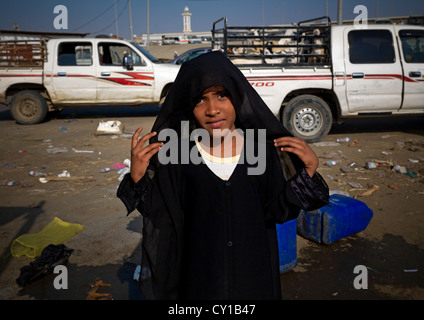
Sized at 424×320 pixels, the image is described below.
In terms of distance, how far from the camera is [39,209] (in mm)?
4621

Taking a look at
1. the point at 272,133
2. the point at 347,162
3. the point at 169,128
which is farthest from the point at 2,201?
the point at 347,162

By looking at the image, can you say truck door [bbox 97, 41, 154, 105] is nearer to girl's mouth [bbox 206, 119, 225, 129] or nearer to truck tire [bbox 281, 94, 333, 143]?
truck tire [bbox 281, 94, 333, 143]

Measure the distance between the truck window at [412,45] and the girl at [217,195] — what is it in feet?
22.8

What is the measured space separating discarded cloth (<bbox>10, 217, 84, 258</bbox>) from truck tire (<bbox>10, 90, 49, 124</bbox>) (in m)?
7.03

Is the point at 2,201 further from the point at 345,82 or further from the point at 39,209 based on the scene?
the point at 345,82

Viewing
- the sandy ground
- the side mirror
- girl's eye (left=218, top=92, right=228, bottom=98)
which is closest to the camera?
girl's eye (left=218, top=92, right=228, bottom=98)

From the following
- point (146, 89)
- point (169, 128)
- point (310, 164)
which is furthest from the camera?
point (146, 89)

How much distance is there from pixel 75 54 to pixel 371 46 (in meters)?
7.36

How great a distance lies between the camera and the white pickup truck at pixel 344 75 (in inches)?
284

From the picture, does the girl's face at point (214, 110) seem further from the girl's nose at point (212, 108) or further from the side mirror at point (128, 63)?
the side mirror at point (128, 63)

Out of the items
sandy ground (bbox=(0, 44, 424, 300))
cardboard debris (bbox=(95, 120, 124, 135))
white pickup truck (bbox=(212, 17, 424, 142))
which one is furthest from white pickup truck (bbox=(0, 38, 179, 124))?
white pickup truck (bbox=(212, 17, 424, 142))

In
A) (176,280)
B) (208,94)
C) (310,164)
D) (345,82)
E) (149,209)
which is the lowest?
(176,280)

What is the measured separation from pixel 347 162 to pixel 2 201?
522 centimetres

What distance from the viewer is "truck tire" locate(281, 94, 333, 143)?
7.37 m
